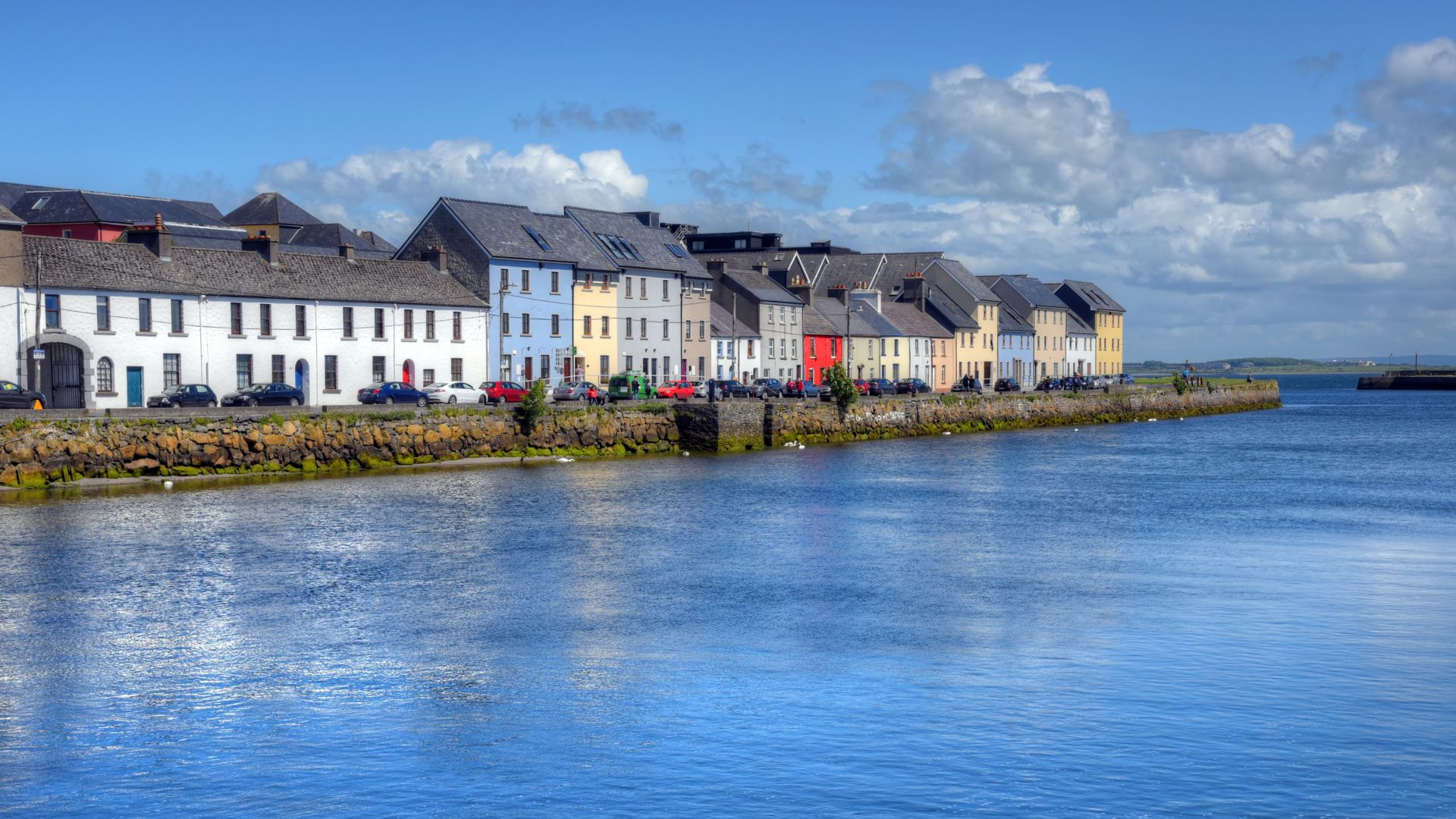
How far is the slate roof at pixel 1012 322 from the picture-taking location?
152 meters

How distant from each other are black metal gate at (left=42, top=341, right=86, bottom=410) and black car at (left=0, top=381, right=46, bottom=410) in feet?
20.9

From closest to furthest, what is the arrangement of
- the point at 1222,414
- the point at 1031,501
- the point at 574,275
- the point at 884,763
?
the point at 884,763, the point at 1031,501, the point at 574,275, the point at 1222,414

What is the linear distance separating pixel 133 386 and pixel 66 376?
3183mm

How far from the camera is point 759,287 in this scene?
112m

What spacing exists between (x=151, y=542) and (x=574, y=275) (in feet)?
193

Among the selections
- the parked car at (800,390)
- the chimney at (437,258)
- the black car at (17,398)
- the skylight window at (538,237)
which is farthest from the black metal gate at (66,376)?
the parked car at (800,390)

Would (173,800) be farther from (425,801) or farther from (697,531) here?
(697,531)

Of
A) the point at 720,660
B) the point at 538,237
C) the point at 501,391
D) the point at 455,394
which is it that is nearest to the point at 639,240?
the point at 538,237

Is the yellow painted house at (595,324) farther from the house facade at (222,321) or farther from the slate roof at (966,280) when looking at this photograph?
the slate roof at (966,280)

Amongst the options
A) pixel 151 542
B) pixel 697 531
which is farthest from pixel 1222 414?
pixel 151 542

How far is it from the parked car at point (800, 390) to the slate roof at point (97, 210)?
3953 centimetres

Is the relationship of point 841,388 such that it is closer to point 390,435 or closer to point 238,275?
point 390,435

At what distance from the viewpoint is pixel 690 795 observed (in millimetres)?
15242

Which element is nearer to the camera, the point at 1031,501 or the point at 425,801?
the point at 425,801
